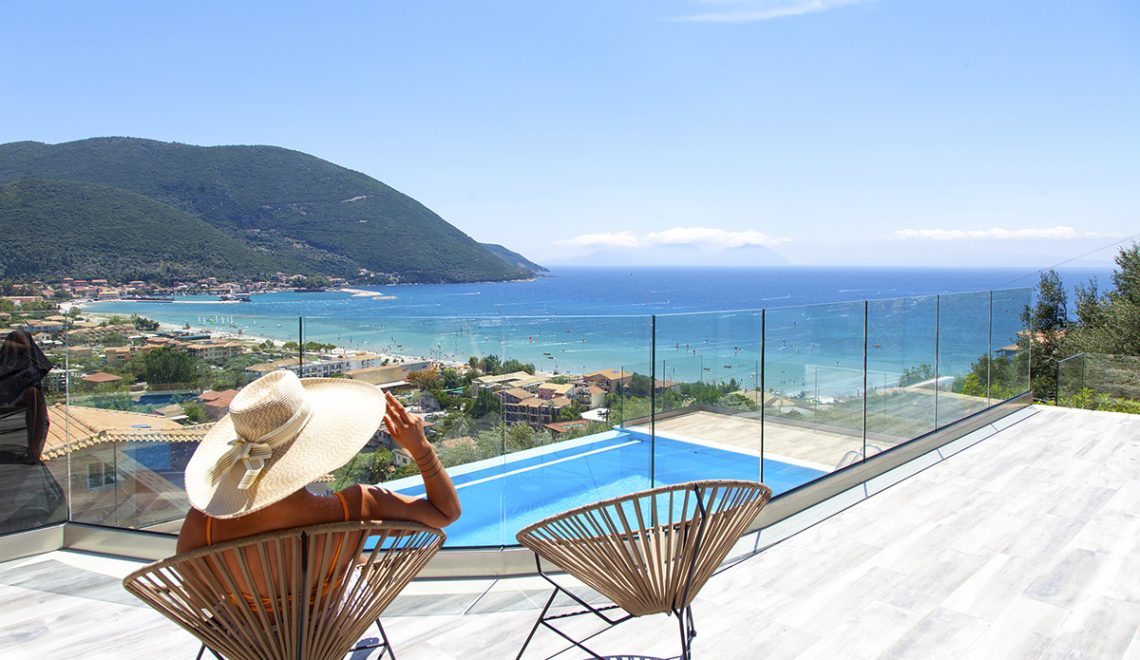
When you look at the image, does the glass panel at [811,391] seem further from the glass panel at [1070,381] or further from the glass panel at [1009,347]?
the glass panel at [1070,381]

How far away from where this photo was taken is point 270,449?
143cm

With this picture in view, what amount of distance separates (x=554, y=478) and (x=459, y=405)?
63 cm

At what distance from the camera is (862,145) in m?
32.2

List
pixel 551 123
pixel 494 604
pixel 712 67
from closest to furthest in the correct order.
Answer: pixel 494 604 < pixel 712 67 < pixel 551 123

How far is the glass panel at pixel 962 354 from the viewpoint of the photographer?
602cm

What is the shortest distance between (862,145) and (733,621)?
34229 mm

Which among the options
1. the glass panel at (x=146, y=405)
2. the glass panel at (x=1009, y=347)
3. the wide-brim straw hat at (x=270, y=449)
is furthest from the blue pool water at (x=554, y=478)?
the glass panel at (x=1009, y=347)

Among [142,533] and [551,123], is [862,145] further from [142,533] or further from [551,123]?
[142,533]

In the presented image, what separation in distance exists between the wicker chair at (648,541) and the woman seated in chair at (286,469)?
0.40 metres

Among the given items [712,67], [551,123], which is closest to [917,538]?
[712,67]

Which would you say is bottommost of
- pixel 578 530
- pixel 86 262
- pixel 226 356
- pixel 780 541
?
pixel 780 541

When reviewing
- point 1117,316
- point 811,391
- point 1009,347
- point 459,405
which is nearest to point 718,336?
point 811,391

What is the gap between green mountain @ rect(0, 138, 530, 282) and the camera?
137ft

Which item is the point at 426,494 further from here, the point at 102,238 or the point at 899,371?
the point at 102,238
